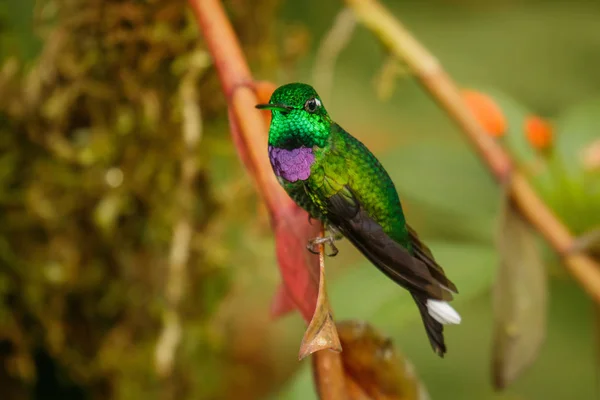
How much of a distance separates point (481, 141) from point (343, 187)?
0.33 metres

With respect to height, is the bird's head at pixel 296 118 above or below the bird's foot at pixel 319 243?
above

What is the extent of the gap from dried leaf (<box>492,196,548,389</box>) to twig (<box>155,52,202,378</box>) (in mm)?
345

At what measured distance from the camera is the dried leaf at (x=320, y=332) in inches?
9.1

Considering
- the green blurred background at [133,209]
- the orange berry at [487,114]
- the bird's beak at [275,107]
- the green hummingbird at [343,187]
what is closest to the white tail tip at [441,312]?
the green hummingbird at [343,187]

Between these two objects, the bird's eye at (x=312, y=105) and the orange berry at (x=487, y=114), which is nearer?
the bird's eye at (x=312, y=105)

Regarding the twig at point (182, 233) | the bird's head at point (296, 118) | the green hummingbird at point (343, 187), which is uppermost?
the bird's head at point (296, 118)

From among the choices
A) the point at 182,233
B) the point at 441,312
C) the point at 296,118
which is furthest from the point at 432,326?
the point at 182,233

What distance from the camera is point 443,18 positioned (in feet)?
4.15

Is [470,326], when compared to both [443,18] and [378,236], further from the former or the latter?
[378,236]

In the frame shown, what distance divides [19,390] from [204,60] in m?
0.46

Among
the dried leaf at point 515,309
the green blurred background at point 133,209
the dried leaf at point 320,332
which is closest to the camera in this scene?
the dried leaf at point 320,332

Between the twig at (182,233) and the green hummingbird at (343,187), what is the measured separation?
0.41 meters

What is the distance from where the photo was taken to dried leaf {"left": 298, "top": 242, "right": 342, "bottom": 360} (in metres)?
0.23

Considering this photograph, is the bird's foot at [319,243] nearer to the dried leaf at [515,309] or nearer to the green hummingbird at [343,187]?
the green hummingbird at [343,187]
